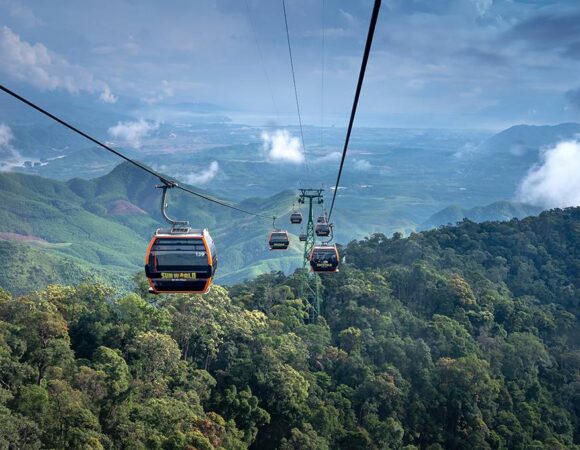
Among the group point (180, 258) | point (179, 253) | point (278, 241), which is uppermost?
point (278, 241)

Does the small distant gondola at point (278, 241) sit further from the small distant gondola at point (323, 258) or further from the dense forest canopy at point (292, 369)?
the dense forest canopy at point (292, 369)

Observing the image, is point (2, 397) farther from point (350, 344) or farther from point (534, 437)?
point (534, 437)

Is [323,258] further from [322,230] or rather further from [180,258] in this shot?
[180,258]

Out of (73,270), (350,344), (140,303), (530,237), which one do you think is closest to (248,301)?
(350,344)

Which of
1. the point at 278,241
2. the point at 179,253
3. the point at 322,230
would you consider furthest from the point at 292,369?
the point at 179,253

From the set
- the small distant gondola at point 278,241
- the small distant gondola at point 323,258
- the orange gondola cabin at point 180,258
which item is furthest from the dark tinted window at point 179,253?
the small distant gondola at point 278,241

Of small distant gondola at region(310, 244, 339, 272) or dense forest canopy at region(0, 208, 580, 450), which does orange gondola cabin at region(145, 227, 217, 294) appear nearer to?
dense forest canopy at region(0, 208, 580, 450)
